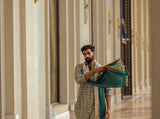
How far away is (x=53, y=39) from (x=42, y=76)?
2021 mm

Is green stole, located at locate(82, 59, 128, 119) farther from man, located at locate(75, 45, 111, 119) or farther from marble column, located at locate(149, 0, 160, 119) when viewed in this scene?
marble column, located at locate(149, 0, 160, 119)

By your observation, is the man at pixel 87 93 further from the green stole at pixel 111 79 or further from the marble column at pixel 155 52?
the marble column at pixel 155 52

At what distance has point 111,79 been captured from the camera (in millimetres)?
4887

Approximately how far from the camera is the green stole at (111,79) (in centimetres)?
484

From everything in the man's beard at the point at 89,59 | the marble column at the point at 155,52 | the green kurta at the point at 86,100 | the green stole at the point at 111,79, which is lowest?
the green kurta at the point at 86,100

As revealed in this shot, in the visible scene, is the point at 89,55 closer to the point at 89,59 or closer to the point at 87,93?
the point at 89,59

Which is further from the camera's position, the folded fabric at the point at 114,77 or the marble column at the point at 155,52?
the folded fabric at the point at 114,77

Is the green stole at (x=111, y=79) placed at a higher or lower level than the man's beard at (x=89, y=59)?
lower

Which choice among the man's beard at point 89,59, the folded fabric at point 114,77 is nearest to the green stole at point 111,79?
the folded fabric at point 114,77

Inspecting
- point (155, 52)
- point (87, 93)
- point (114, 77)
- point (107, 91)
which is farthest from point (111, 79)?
point (155, 52)

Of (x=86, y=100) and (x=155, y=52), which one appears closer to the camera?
(x=155, y=52)

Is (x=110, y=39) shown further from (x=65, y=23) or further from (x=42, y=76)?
(x=42, y=76)

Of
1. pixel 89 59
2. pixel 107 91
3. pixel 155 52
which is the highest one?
pixel 155 52

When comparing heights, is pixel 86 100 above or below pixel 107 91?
below
